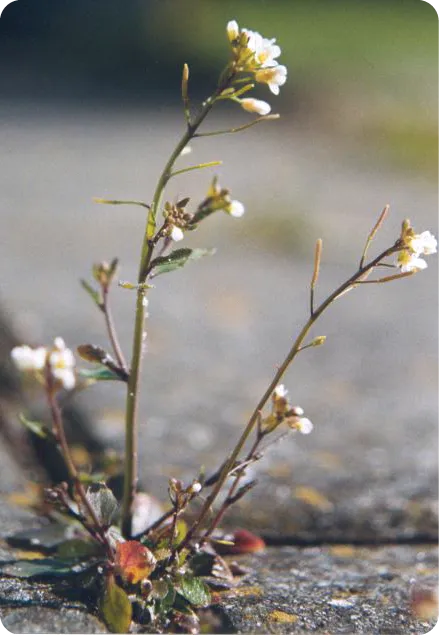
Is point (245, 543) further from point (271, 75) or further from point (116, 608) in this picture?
point (271, 75)

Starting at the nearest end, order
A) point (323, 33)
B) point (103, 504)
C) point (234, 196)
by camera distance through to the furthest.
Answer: point (103, 504) < point (234, 196) < point (323, 33)

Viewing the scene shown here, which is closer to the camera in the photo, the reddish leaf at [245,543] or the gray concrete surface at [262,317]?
the reddish leaf at [245,543]

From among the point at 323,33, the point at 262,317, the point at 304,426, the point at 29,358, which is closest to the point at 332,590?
the point at 304,426

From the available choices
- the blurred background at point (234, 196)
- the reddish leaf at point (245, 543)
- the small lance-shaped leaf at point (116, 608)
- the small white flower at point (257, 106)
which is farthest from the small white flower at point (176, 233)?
the blurred background at point (234, 196)

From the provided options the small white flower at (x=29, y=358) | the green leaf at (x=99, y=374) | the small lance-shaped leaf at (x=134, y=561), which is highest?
the green leaf at (x=99, y=374)

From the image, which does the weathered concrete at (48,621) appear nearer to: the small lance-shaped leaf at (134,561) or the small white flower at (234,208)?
the small lance-shaped leaf at (134,561)

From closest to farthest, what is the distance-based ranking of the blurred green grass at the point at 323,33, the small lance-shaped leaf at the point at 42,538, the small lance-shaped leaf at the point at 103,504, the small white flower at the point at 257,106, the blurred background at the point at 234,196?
the small white flower at the point at 257,106 < the small lance-shaped leaf at the point at 103,504 < the small lance-shaped leaf at the point at 42,538 < the blurred background at the point at 234,196 < the blurred green grass at the point at 323,33

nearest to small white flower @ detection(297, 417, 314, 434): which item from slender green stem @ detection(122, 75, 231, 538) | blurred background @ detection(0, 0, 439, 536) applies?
slender green stem @ detection(122, 75, 231, 538)
